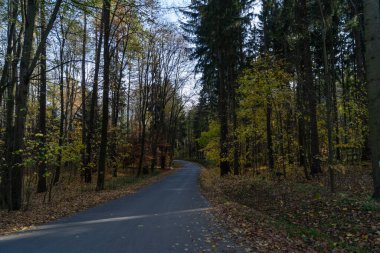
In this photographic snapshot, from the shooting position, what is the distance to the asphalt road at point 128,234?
641 cm

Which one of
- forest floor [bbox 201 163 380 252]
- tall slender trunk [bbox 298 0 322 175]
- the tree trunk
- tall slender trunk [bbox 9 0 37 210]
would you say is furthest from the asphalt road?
tall slender trunk [bbox 298 0 322 175]

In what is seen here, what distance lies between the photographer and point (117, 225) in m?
8.55

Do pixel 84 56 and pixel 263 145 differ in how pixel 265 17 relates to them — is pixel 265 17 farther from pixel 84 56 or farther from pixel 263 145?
pixel 84 56

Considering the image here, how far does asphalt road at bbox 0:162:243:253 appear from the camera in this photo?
641 centimetres

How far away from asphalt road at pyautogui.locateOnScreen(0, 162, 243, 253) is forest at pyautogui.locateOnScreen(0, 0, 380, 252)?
0.86 metres

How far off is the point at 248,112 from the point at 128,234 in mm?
15098

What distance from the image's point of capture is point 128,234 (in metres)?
7.51

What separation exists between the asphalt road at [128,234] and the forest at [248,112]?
2.83ft

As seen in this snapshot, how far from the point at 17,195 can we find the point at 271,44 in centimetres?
2163

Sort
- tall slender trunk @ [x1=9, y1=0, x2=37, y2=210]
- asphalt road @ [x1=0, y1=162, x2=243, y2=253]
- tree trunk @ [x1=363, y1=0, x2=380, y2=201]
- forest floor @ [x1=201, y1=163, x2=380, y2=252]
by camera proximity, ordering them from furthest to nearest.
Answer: tall slender trunk @ [x1=9, y1=0, x2=37, y2=210], tree trunk @ [x1=363, y1=0, x2=380, y2=201], forest floor @ [x1=201, y1=163, x2=380, y2=252], asphalt road @ [x1=0, y1=162, x2=243, y2=253]

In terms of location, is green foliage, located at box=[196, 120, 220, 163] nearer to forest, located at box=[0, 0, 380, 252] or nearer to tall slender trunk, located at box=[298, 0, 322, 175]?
forest, located at box=[0, 0, 380, 252]

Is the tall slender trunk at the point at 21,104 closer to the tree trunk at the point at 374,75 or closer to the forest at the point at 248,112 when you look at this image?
the forest at the point at 248,112

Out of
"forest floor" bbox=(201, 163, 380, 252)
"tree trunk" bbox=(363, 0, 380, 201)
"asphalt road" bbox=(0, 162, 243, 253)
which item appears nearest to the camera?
"asphalt road" bbox=(0, 162, 243, 253)

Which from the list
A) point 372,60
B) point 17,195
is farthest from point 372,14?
point 17,195
